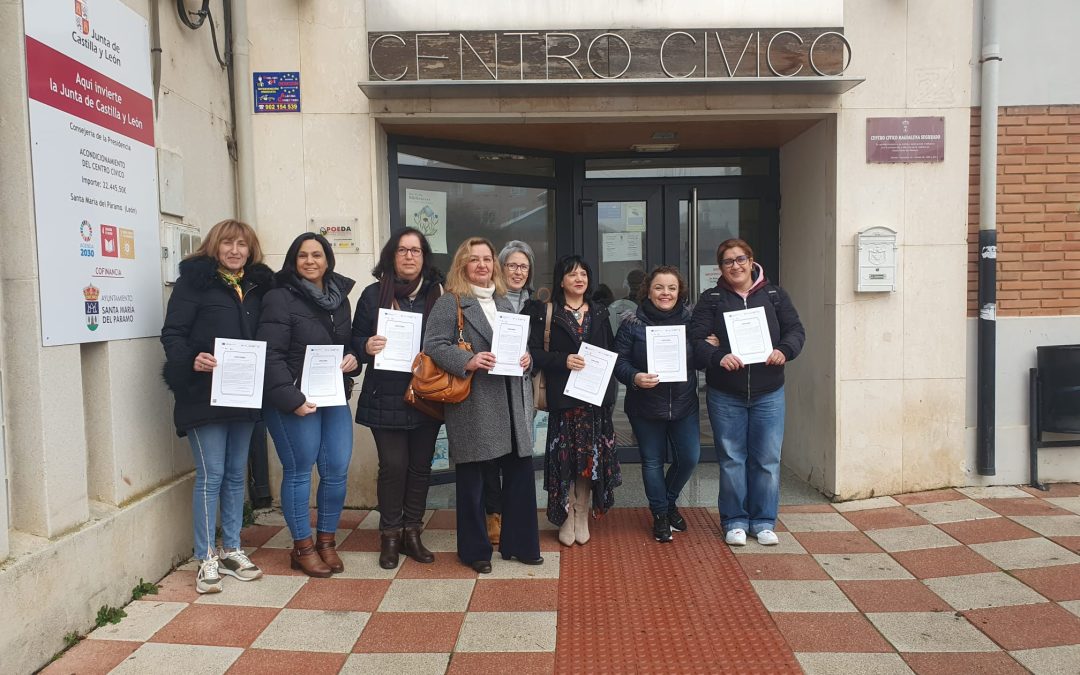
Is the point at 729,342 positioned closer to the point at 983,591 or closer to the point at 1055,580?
the point at 983,591

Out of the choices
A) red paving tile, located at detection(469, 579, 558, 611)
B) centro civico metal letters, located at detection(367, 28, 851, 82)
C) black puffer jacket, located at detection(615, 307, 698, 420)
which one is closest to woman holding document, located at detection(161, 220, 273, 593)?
red paving tile, located at detection(469, 579, 558, 611)

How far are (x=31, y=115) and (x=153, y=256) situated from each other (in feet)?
3.54

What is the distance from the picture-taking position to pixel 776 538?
15.0 feet

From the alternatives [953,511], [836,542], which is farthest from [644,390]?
[953,511]

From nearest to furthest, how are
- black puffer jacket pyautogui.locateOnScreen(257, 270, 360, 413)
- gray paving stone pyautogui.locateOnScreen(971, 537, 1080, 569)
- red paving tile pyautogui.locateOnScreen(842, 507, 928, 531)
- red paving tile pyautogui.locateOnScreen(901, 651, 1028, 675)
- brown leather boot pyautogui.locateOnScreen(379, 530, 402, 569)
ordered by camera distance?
red paving tile pyautogui.locateOnScreen(901, 651, 1028, 675) < black puffer jacket pyautogui.locateOnScreen(257, 270, 360, 413) < gray paving stone pyautogui.locateOnScreen(971, 537, 1080, 569) < brown leather boot pyautogui.locateOnScreen(379, 530, 402, 569) < red paving tile pyautogui.locateOnScreen(842, 507, 928, 531)

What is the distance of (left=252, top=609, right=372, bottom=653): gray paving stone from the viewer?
3.36m

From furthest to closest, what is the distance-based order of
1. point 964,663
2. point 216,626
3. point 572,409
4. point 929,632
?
point 572,409, point 216,626, point 929,632, point 964,663

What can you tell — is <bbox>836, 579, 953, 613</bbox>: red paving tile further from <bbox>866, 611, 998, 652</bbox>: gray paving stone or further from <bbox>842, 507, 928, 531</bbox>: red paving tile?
<bbox>842, 507, 928, 531</bbox>: red paving tile

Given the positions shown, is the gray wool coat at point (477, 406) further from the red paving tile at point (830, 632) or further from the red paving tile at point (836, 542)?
the red paving tile at point (836, 542)

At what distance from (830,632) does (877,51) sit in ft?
13.3

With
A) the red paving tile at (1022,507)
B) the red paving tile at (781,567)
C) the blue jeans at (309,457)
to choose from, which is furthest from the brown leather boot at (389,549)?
the red paving tile at (1022,507)

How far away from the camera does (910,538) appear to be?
183 inches

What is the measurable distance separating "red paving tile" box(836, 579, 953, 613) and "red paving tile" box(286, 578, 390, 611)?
2479mm

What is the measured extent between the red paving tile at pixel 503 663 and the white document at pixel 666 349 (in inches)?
70.7
